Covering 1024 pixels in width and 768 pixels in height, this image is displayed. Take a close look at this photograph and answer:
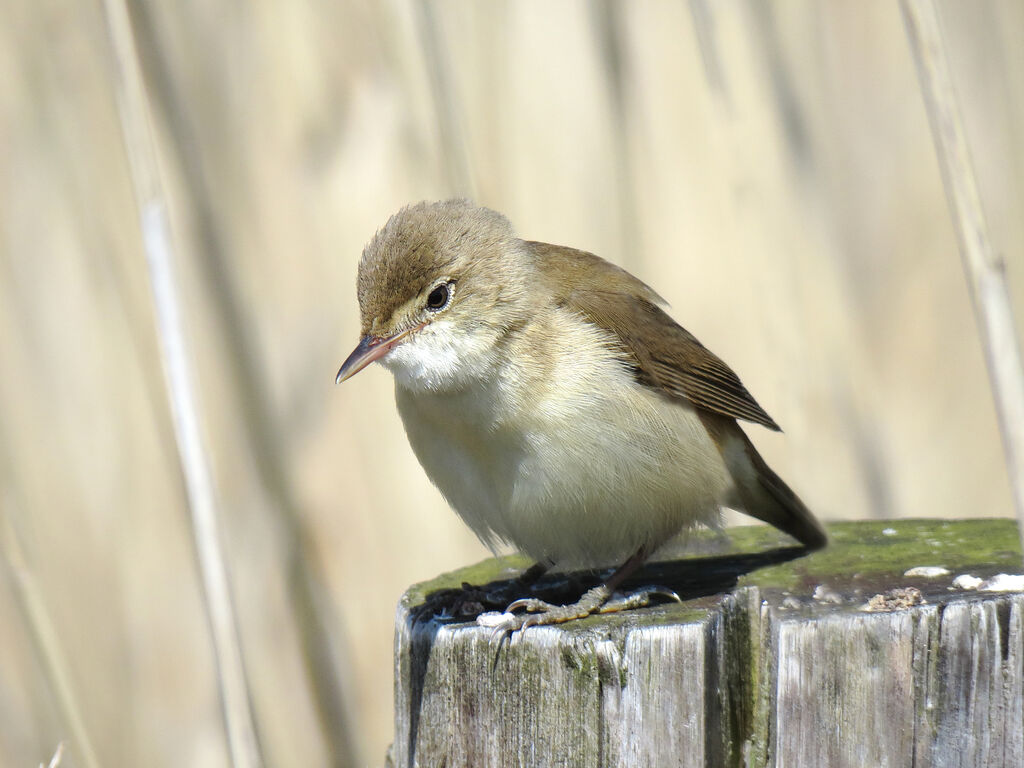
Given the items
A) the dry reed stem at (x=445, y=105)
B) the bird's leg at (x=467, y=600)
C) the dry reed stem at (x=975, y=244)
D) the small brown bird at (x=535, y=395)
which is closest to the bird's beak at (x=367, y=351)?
the small brown bird at (x=535, y=395)

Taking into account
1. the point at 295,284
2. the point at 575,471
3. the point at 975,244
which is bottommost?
the point at 575,471

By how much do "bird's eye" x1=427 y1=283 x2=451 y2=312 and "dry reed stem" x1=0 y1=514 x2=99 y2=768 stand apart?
1.26 metres

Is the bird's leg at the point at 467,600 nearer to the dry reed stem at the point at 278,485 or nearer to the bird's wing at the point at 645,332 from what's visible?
the bird's wing at the point at 645,332

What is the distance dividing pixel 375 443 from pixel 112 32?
147 centimetres

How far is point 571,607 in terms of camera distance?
88.7 inches

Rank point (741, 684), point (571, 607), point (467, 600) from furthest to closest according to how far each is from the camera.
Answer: point (467, 600) < point (571, 607) < point (741, 684)

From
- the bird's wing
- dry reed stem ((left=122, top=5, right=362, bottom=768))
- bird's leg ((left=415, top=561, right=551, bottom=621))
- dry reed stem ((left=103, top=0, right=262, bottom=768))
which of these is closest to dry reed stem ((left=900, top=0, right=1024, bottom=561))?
the bird's wing

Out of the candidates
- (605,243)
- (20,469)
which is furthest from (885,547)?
(20,469)

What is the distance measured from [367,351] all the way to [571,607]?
0.68 m

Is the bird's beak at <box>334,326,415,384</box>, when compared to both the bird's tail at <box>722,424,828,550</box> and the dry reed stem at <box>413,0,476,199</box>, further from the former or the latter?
the bird's tail at <box>722,424,828,550</box>

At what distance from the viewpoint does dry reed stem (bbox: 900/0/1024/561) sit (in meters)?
1.95

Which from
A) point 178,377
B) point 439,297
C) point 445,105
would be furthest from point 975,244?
point 178,377

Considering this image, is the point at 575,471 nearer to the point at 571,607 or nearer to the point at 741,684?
the point at 571,607

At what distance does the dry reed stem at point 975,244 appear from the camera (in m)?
1.95
